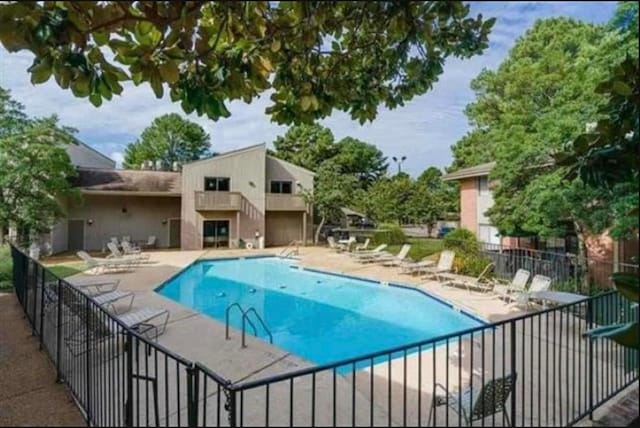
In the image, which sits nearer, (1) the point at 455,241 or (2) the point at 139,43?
(2) the point at 139,43

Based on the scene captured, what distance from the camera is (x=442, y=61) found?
434 centimetres

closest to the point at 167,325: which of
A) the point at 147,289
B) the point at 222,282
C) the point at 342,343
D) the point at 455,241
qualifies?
the point at 342,343

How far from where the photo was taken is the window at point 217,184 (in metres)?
28.0

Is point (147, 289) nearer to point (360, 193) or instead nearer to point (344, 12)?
point (344, 12)

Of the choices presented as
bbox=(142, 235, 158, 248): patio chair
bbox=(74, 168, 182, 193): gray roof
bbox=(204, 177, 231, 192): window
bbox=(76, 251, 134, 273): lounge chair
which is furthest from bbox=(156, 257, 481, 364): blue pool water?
bbox=(74, 168, 182, 193): gray roof

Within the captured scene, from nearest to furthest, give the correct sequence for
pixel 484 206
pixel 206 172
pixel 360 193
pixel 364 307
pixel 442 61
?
pixel 442 61, pixel 364 307, pixel 484 206, pixel 206 172, pixel 360 193

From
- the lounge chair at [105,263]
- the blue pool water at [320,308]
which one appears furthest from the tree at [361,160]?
the lounge chair at [105,263]

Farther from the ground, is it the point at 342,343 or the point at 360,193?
the point at 360,193

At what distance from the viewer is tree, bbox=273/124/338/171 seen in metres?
43.4

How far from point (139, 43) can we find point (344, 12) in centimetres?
170

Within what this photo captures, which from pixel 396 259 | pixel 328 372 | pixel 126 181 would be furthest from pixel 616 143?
pixel 126 181

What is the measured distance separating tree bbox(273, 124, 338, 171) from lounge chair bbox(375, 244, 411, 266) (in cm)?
2261

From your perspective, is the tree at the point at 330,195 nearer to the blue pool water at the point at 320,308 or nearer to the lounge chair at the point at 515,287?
the blue pool water at the point at 320,308

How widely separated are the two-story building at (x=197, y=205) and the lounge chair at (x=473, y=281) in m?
15.9
